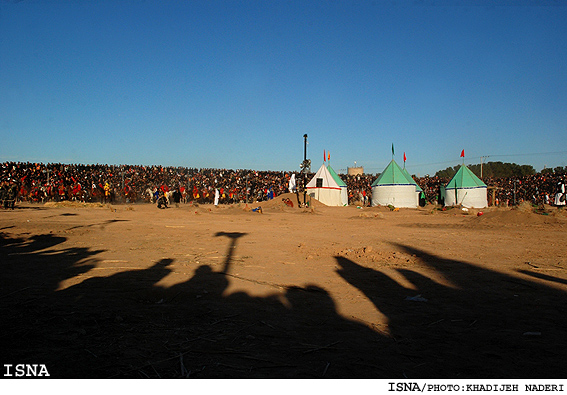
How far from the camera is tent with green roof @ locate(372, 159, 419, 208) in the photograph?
1225 inches

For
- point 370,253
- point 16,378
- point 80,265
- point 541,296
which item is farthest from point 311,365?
point 370,253

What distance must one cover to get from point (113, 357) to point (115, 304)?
1.39m

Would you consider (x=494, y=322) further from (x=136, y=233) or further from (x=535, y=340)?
(x=136, y=233)

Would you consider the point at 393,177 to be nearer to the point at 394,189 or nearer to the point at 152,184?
the point at 394,189

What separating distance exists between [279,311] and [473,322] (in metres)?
1.91

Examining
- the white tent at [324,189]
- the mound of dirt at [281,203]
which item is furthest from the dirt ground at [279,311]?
the white tent at [324,189]

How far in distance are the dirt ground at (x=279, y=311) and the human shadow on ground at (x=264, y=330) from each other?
0.02m

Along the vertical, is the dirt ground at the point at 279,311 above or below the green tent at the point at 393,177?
below

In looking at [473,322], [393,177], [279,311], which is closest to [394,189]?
[393,177]

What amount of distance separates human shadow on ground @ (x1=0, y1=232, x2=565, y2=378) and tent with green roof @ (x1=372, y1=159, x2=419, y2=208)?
26.3 m

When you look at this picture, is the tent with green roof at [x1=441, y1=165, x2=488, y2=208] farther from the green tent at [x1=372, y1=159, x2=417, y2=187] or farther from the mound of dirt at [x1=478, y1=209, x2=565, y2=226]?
the mound of dirt at [x1=478, y1=209, x2=565, y2=226]

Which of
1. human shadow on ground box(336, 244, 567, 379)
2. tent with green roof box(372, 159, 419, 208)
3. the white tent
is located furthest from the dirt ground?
tent with green roof box(372, 159, 419, 208)

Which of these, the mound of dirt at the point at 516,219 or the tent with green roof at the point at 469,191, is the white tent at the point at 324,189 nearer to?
the tent with green roof at the point at 469,191

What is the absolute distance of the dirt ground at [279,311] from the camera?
8.86ft
